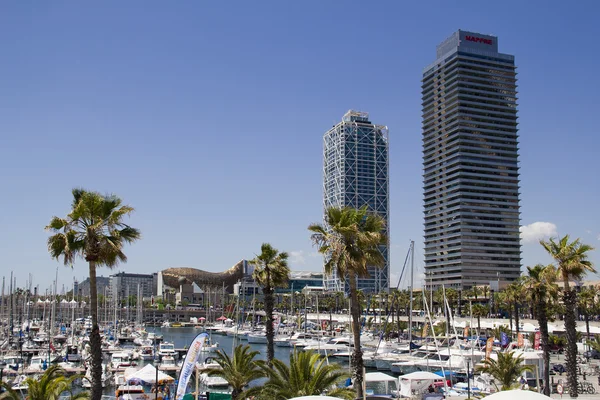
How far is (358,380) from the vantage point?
30.2 meters

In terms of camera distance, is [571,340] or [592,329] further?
[592,329]

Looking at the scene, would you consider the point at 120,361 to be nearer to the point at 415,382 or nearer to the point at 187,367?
the point at 415,382

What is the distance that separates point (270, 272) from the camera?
42.6 m

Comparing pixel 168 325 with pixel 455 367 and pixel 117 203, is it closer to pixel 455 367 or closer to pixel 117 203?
pixel 455 367

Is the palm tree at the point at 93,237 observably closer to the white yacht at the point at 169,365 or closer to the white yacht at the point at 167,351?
the white yacht at the point at 169,365

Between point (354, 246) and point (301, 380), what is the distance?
7.58 meters

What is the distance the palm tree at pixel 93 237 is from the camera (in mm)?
27984

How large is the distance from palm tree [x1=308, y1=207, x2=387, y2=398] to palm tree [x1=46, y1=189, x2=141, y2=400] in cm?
985

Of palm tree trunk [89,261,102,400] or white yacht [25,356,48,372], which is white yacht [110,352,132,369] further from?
palm tree trunk [89,261,102,400]

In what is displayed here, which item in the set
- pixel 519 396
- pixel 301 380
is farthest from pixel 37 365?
pixel 519 396

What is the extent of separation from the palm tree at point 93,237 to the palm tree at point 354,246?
32.3 ft

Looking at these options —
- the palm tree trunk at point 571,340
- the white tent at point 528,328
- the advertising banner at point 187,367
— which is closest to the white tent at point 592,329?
the white tent at point 528,328

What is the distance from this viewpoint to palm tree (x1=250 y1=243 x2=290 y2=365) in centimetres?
4256

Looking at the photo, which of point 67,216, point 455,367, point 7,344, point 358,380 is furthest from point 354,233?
point 7,344
